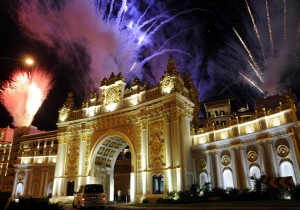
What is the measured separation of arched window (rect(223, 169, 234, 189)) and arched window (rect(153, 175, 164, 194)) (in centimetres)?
707

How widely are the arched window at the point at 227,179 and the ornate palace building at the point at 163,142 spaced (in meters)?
0.11

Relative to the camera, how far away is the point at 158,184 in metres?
30.8

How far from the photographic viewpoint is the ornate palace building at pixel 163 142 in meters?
26.5

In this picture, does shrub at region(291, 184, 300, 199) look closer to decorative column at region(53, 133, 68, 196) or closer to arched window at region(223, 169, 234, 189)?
arched window at region(223, 169, 234, 189)

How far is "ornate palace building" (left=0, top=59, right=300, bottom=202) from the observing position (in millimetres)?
26453

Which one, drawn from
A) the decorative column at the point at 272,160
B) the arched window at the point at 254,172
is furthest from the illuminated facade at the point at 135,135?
the decorative column at the point at 272,160

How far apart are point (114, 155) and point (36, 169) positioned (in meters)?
17.1

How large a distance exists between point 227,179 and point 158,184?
25.8 ft

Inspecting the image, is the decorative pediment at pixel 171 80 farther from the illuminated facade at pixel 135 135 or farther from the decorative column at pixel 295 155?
the decorative column at pixel 295 155

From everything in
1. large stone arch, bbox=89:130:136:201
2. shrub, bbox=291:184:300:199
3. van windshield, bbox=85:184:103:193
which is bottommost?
shrub, bbox=291:184:300:199

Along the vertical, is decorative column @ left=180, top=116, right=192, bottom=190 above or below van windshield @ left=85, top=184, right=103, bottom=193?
above

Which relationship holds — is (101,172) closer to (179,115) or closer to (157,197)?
(157,197)

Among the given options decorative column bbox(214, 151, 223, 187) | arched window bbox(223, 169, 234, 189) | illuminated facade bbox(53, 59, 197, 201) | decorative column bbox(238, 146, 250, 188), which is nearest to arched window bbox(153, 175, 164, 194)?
illuminated facade bbox(53, 59, 197, 201)

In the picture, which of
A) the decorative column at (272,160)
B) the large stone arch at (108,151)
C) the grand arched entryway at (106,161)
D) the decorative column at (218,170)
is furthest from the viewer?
the grand arched entryway at (106,161)
